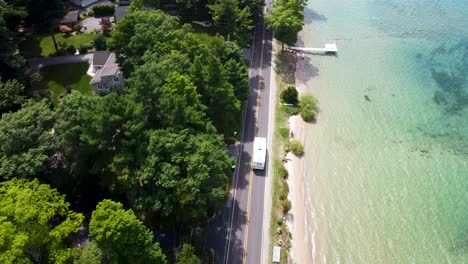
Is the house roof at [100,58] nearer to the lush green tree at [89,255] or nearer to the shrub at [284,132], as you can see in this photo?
the shrub at [284,132]

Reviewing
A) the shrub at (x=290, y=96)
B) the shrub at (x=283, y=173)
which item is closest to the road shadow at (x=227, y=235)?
the shrub at (x=283, y=173)

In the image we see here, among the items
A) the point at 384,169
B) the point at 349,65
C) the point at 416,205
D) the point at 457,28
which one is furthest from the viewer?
the point at 457,28

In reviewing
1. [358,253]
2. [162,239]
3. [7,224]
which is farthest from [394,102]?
[7,224]

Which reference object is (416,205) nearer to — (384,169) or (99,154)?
(384,169)

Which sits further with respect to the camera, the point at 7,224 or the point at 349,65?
the point at 349,65

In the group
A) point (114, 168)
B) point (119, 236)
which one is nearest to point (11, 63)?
point (114, 168)

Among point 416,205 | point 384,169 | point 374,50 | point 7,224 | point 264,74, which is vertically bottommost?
point 7,224
